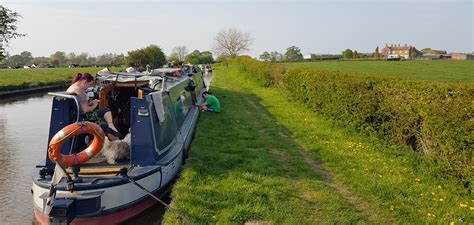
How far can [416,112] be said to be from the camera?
21.9 feet

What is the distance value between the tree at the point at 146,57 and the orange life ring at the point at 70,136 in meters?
32.0

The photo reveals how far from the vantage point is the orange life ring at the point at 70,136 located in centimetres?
505

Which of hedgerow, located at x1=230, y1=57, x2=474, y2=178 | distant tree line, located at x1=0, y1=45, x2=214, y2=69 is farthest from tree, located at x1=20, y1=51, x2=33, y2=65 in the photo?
hedgerow, located at x1=230, y1=57, x2=474, y2=178

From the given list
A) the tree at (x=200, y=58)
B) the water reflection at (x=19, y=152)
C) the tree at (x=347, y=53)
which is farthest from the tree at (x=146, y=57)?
the tree at (x=347, y=53)

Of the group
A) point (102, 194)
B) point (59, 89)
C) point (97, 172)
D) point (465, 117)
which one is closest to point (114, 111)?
point (97, 172)

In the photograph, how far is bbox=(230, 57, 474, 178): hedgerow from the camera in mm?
5445

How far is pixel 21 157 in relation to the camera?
9.34m

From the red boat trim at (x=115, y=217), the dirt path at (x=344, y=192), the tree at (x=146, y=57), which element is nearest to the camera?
the dirt path at (x=344, y=192)

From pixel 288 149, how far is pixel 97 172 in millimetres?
3866

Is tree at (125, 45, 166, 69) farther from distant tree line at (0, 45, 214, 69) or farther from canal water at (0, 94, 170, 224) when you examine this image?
canal water at (0, 94, 170, 224)

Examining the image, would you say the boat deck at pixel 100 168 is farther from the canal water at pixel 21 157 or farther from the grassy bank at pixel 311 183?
the grassy bank at pixel 311 183

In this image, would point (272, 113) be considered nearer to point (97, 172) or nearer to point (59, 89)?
point (97, 172)

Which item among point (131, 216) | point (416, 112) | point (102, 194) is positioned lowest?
point (131, 216)

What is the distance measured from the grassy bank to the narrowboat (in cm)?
46
